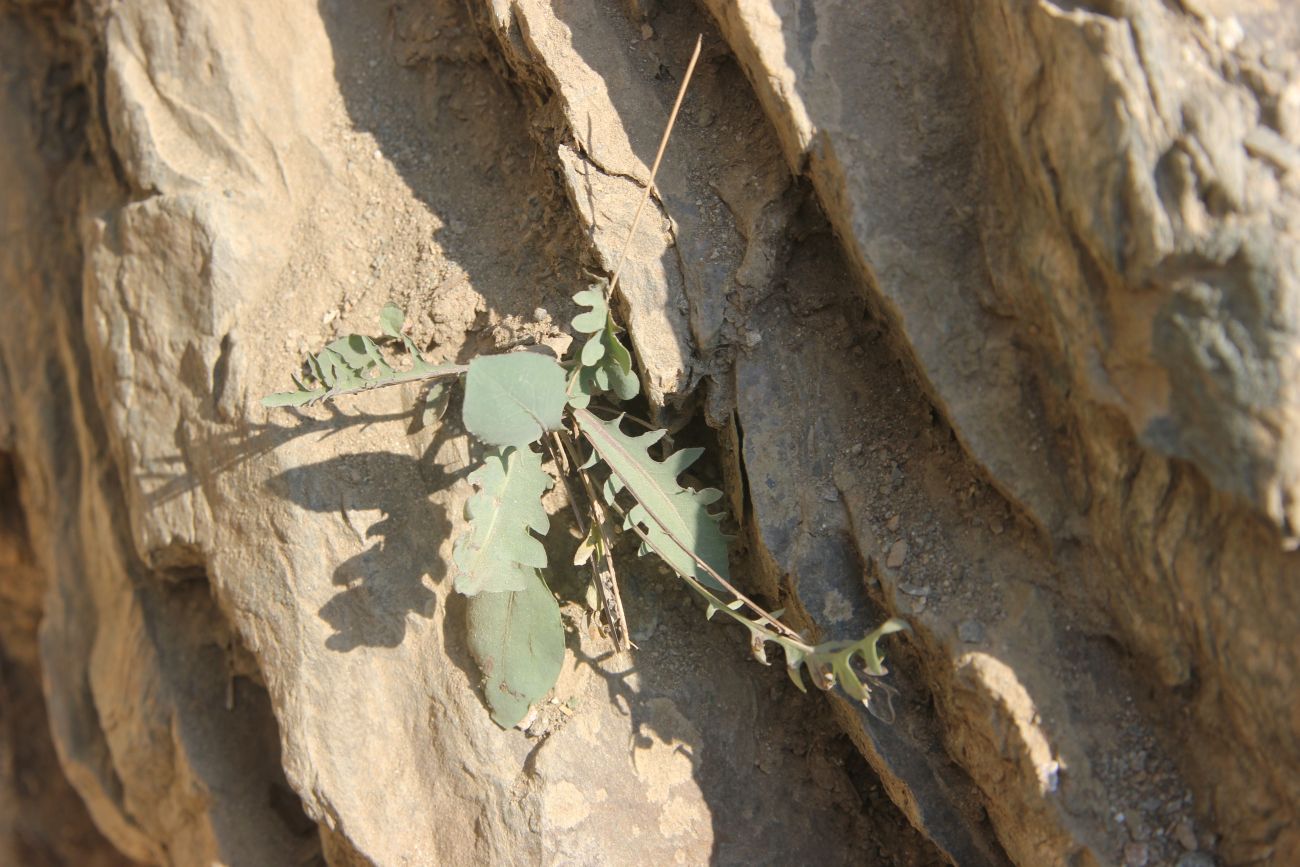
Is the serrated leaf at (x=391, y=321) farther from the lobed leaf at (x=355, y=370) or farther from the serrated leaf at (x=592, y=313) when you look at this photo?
the serrated leaf at (x=592, y=313)

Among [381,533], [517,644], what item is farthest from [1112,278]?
[381,533]

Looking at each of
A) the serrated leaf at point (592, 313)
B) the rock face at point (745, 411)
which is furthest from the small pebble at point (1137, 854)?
the serrated leaf at point (592, 313)

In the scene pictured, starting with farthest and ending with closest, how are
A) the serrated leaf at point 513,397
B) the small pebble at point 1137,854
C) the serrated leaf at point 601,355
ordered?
the serrated leaf at point 601,355 → the serrated leaf at point 513,397 → the small pebble at point 1137,854

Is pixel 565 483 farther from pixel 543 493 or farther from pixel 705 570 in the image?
pixel 705 570

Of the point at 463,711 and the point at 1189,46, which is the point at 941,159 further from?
the point at 463,711

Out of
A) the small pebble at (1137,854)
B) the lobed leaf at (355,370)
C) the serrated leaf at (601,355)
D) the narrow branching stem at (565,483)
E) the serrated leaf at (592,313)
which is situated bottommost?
the small pebble at (1137,854)
